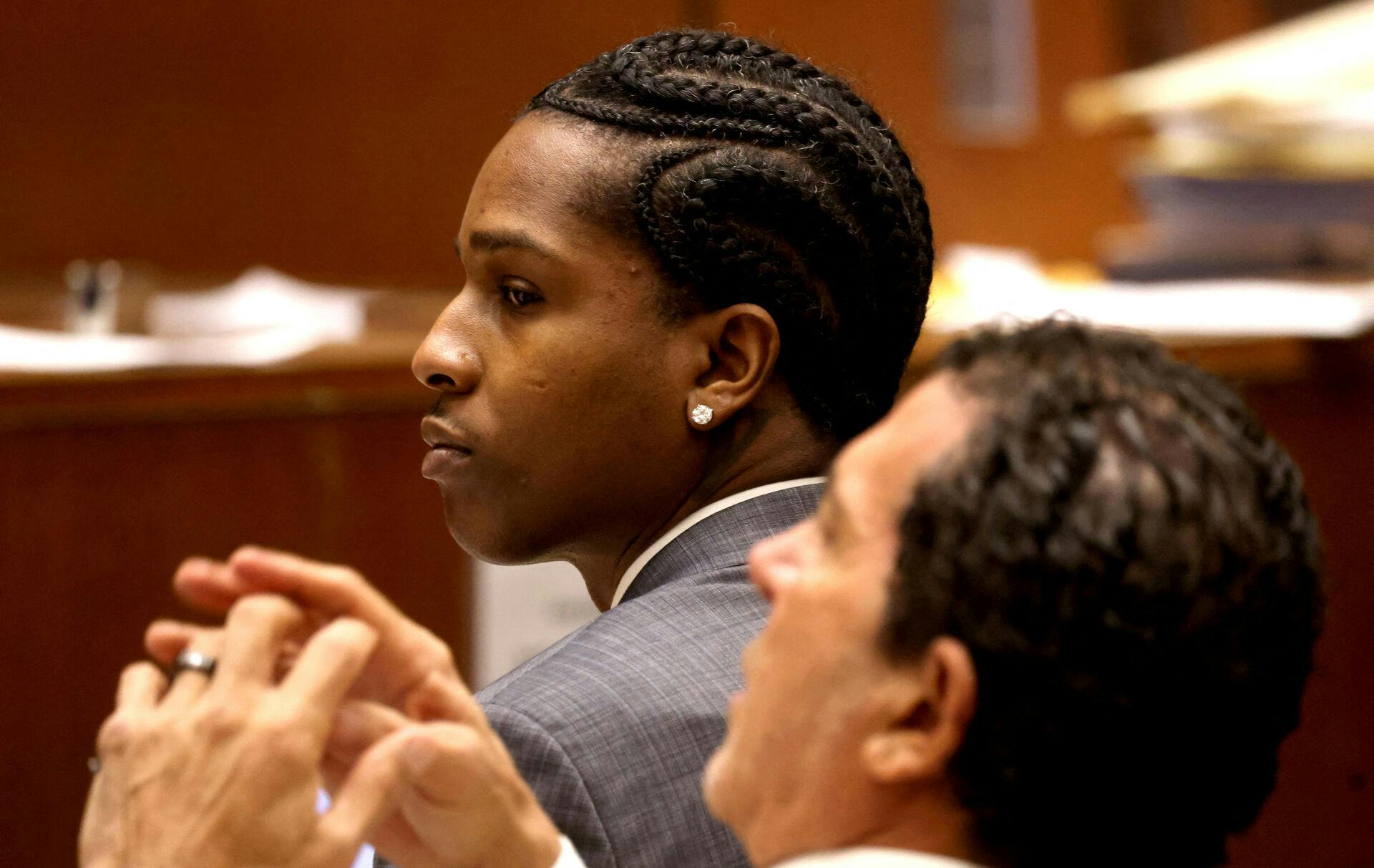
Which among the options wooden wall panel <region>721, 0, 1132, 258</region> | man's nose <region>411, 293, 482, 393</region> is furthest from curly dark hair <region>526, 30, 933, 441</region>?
wooden wall panel <region>721, 0, 1132, 258</region>

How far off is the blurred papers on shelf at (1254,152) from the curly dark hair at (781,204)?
1.57 metres

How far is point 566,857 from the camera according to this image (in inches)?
33.9

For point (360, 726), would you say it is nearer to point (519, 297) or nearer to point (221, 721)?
point (221, 721)

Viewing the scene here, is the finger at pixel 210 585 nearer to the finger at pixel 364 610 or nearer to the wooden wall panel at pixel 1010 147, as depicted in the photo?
the finger at pixel 364 610

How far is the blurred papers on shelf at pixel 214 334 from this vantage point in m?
1.92

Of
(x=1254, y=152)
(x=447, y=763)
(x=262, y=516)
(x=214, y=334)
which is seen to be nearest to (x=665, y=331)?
(x=447, y=763)

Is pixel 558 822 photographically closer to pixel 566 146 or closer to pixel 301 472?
pixel 566 146

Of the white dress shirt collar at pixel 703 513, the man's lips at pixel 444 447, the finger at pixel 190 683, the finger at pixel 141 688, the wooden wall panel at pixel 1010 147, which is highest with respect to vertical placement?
the finger at pixel 190 683

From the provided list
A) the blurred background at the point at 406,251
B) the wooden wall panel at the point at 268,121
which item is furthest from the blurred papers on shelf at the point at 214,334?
the wooden wall panel at the point at 268,121

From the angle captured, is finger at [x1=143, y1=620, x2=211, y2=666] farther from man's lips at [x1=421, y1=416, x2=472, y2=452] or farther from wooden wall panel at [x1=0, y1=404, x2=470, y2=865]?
wooden wall panel at [x1=0, y1=404, x2=470, y2=865]

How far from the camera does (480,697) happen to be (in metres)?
0.97

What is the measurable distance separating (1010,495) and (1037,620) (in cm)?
5

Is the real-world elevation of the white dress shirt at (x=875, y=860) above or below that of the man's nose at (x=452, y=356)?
below

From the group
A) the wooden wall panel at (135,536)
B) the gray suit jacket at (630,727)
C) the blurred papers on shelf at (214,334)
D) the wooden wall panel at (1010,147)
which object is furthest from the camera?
the wooden wall panel at (1010,147)
